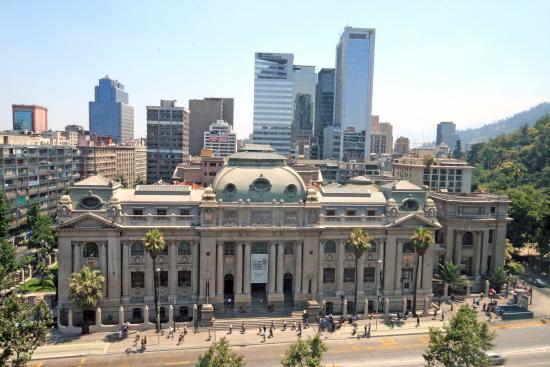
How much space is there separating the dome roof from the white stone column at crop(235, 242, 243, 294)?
7683mm

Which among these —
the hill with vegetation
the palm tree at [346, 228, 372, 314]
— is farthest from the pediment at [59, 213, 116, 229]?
the hill with vegetation

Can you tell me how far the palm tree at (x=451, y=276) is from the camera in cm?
7869

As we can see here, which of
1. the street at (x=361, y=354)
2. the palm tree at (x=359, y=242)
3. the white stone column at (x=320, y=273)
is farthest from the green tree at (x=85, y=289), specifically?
the palm tree at (x=359, y=242)

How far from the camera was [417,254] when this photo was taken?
2879 inches

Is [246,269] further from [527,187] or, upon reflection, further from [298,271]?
[527,187]

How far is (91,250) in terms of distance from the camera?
223 feet

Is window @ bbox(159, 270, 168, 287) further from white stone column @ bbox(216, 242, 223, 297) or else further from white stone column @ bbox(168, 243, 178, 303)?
white stone column @ bbox(216, 242, 223, 297)

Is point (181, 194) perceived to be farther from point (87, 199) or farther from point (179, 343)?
point (179, 343)

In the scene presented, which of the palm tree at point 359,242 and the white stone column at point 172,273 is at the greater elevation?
the palm tree at point 359,242

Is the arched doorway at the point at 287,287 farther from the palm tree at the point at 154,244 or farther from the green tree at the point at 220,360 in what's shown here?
the green tree at the point at 220,360

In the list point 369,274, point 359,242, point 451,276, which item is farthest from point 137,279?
point 451,276

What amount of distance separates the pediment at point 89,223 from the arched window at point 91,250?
9.32 feet

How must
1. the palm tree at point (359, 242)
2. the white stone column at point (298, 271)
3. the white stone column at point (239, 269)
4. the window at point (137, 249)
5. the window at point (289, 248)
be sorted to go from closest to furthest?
the palm tree at point (359, 242) → the window at point (137, 249) → the white stone column at point (239, 269) → the white stone column at point (298, 271) → the window at point (289, 248)

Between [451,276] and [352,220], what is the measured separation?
21685mm
